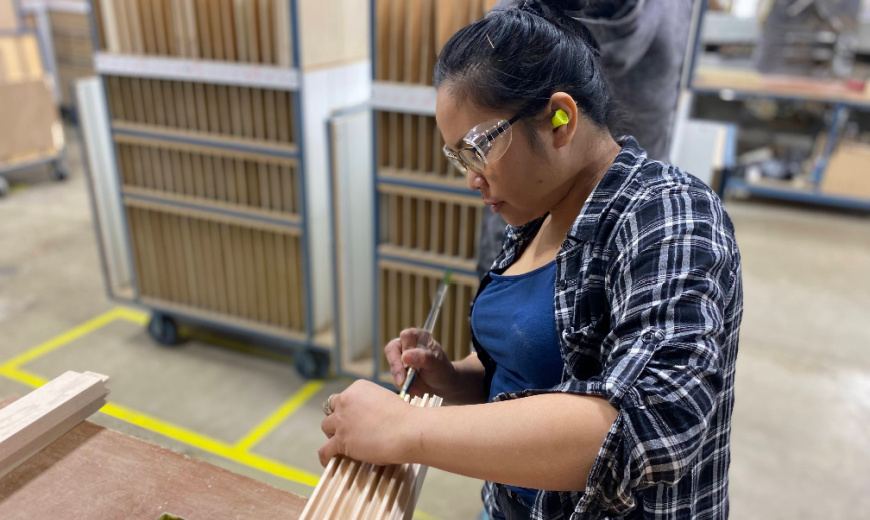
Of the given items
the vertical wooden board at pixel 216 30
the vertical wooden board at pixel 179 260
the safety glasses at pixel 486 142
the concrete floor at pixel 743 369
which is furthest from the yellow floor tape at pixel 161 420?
the vertical wooden board at pixel 216 30

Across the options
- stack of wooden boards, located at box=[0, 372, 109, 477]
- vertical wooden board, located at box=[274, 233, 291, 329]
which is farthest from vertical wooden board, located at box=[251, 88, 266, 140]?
stack of wooden boards, located at box=[0, 372, 109, 477]

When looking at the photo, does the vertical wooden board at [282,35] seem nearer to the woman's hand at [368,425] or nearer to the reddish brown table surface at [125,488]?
the reddish brown table surface at [125,488]

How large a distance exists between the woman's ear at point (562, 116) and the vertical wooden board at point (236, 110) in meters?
2.20

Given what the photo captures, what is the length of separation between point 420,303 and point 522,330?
6.20ft

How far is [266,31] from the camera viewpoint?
8.29 feet

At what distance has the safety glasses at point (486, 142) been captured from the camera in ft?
2.52

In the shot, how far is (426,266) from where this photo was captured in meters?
2.58

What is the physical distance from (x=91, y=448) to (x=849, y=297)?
14.7 ft

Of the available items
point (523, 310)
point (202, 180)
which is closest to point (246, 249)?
point (202, 180)

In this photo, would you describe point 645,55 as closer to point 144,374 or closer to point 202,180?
point 202,180

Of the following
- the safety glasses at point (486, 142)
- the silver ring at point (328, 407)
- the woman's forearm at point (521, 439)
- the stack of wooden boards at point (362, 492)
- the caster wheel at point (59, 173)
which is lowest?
the caster wheel at point (59, 173)

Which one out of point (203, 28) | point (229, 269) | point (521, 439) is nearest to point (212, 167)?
point (229, 269)

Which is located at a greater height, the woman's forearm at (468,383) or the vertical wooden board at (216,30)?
the vertical wooden board at (216,30)

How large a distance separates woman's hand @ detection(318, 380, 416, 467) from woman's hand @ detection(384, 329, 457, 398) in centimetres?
22
